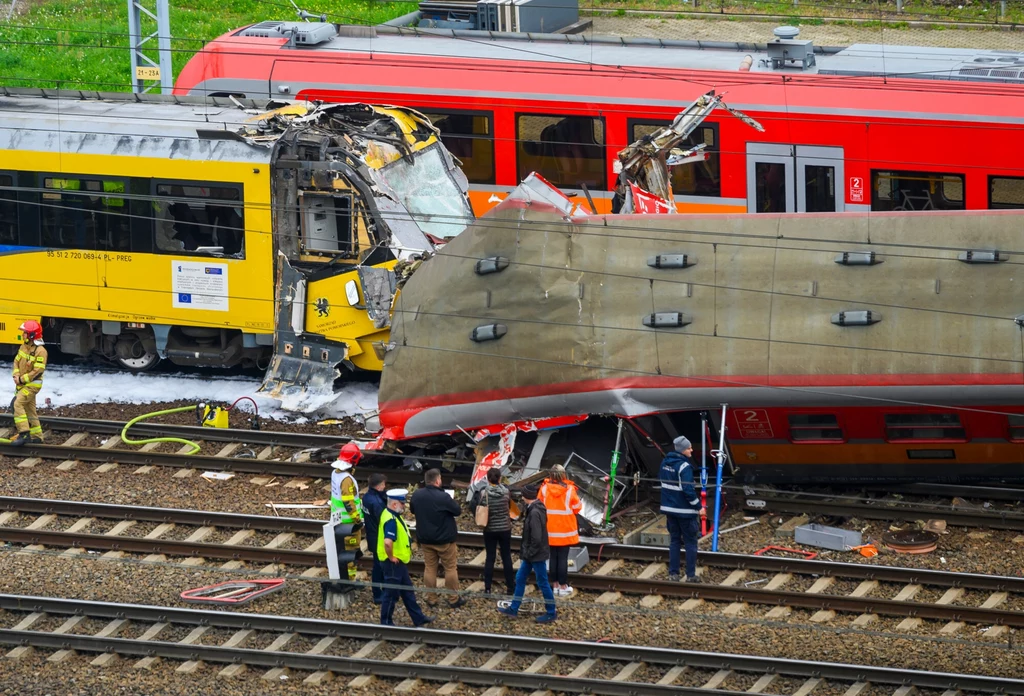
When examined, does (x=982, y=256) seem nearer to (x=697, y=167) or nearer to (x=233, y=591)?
(x=697, y=167)

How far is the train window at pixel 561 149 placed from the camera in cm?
2148

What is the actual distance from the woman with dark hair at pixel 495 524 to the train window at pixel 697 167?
26.0 feet

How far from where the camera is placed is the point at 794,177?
2081cm

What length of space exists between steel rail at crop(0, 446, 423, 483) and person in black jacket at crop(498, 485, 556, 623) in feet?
10.5

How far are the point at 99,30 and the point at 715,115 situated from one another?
17.8m

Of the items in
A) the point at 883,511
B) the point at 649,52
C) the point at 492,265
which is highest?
the point at 649,52

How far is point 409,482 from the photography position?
1722cm

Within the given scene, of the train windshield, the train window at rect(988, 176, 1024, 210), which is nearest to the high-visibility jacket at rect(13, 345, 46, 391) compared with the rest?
the train windshield

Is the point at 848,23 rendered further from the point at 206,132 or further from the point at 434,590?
the point at 434,590

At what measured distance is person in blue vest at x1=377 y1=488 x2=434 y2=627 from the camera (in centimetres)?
1377

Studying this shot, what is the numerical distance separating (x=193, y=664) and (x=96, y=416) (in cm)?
671

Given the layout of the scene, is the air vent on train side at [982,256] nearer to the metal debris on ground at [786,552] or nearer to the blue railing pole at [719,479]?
the blue railing pole at [719,479]

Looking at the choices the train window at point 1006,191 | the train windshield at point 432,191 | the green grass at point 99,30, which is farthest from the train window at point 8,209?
the train window at point 1006,191

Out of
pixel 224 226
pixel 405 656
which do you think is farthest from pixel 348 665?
pixel 224 226
